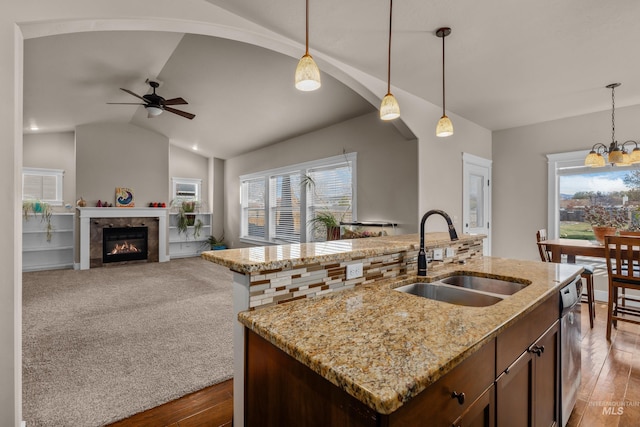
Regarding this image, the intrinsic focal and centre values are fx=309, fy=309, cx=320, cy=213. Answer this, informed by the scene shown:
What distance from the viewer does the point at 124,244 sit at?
704 centimetres

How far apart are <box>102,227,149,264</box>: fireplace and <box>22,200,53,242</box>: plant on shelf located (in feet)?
3.22

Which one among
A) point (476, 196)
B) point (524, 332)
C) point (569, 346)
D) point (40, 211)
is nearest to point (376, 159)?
point (476, 196)

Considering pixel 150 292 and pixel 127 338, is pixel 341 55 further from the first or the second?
pixel 150 292

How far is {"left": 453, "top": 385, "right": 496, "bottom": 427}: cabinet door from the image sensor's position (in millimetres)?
900

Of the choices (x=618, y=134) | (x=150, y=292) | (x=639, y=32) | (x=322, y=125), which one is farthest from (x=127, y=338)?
(x=618, y=134)

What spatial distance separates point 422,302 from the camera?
127 centimetres

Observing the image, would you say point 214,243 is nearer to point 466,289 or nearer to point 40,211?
point 40,211

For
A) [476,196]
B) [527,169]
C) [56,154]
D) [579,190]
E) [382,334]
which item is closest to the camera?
[382,334]

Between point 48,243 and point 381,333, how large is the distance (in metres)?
8.07

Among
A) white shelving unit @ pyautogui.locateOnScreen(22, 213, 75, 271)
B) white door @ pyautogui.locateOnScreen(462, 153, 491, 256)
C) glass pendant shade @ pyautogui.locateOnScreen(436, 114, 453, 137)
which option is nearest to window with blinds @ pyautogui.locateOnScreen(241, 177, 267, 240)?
white shelving unit @ pyautogui.locateOnScreen(22, 213, 75, 271)

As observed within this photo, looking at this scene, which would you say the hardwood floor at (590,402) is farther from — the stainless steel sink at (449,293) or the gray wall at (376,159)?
the gray wall at (376,159)

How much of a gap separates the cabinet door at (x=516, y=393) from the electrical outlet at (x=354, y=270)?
0.69 metres

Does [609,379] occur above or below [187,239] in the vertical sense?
below

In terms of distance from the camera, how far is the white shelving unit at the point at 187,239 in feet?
26.6
